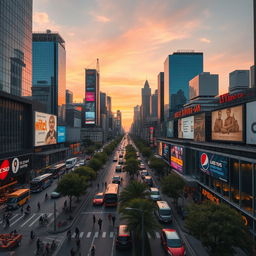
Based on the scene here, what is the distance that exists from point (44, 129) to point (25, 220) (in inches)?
1680

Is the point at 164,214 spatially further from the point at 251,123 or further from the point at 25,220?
the point at 25,220

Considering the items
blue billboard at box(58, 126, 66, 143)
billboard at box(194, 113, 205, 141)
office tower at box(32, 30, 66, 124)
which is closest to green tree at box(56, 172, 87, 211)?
billboard at box(194, 113, 205, 141)

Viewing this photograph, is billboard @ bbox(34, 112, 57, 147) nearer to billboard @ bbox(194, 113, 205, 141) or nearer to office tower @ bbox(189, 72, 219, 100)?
billboard @ bbox(194, 113, 205, 141)

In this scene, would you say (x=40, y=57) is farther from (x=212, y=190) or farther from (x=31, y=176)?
(x=212, y=190)

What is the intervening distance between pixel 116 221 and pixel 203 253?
1389 cm

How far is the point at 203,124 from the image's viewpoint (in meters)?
44.0

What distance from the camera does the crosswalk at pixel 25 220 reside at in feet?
99.8

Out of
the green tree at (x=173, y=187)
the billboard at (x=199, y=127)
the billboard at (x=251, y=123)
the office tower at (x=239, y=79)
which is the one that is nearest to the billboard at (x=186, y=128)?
the billboard at (x=199, y=127)

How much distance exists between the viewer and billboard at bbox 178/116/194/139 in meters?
52.5

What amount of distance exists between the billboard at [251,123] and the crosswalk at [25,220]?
109 feet

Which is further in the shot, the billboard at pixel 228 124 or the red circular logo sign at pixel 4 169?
the red circular logo sign at pixel 4 169

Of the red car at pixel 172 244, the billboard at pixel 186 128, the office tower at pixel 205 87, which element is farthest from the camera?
the office tower at pixel 205 87

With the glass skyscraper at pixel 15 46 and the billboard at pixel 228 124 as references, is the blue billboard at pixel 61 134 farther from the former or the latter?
the billboard at pixel 228 124

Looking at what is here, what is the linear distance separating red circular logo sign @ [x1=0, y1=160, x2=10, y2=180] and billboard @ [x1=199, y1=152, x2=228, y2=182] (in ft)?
140
